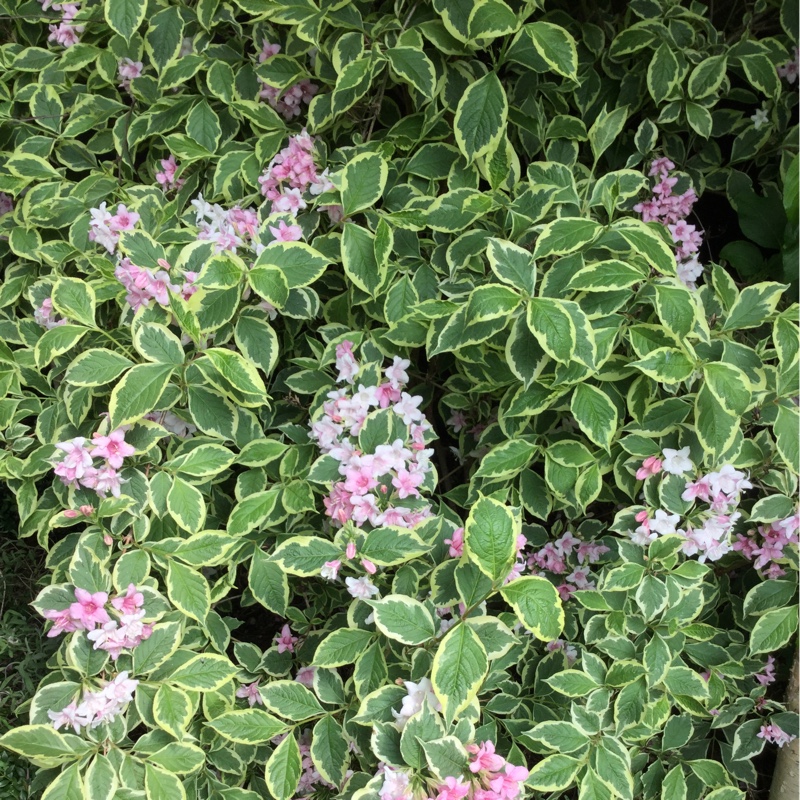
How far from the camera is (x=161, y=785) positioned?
1.06 meters

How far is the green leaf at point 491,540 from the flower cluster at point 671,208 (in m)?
0.81

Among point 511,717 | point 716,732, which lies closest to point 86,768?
point 511,717

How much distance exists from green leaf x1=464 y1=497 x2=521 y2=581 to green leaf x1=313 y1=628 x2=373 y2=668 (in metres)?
0.28

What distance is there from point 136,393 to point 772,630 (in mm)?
1192

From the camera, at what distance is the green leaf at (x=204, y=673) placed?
1.13m

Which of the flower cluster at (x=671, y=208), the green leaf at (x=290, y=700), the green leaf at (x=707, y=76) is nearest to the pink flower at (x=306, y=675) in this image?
the green leaf at (x=290, y=700)

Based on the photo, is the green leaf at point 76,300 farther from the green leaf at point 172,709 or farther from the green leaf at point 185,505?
the green leaf at point 172,709

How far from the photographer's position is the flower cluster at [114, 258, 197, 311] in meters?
1.17

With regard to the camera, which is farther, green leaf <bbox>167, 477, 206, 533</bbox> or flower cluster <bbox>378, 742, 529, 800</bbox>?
green leaf <bbox>167, 477, 206, 533</bbox>

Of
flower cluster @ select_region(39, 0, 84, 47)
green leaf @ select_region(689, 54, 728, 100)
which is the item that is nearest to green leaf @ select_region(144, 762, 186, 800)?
flower cluster @ select_region(39, 0, 84, 47)

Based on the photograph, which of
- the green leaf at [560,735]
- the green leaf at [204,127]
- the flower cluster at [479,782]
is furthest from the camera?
the green leaf at [204,127]

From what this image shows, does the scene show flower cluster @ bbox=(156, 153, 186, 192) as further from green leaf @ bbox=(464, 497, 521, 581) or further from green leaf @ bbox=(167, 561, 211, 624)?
green leaf @ bbox=(464, 497, 521, 581)

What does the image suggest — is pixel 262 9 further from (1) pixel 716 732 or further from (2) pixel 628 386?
(1) pixel 716 732

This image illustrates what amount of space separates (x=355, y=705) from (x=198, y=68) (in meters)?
1.28
